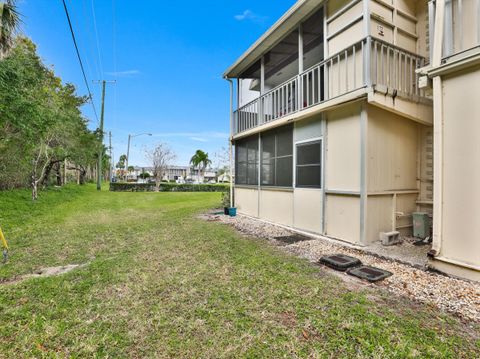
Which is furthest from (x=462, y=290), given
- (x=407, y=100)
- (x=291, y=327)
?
A: (x=407, y=100)

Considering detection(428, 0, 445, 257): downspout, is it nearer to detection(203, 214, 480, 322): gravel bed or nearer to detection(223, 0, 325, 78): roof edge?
detection(203, 214, 480, 322): gravel bed

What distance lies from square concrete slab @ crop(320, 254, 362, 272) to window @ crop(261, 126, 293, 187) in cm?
291

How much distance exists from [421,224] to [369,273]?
2426 millimetres

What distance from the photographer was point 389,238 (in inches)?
188

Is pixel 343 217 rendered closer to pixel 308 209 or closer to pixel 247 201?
pixel 308 209

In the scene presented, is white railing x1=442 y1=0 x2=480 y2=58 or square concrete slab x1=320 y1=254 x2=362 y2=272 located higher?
white railing x1=442 y1=0 x2=480 y2=58

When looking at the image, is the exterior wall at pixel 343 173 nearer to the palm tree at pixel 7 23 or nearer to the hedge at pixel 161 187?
the palm tree at pixel 7 23

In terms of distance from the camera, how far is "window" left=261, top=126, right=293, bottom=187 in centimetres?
693

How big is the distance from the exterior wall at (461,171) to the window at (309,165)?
2.60m

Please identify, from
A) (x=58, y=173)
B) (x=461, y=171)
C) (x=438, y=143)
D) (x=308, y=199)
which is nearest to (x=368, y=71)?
(x=438, y=143)

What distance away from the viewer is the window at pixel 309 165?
5.90 m

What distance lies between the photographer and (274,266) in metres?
3.91

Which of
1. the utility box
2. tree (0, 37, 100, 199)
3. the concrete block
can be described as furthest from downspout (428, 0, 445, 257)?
tree (0, 37, 100, 199)

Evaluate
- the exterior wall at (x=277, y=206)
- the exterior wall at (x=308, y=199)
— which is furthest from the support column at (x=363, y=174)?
the exterior wall at (x=277, y=206)
